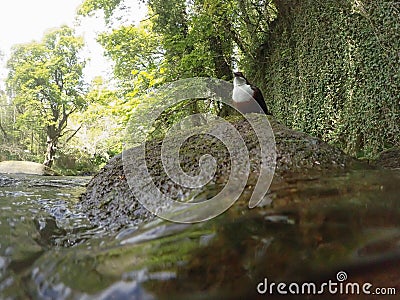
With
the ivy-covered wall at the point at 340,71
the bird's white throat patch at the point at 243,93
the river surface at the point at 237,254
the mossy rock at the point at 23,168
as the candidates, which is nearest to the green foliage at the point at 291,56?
the ivy-covered wall at the point at 340,71

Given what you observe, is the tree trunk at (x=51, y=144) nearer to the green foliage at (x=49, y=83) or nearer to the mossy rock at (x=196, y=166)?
the green foliage at (x=49, y=83)

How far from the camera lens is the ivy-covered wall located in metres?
4.66

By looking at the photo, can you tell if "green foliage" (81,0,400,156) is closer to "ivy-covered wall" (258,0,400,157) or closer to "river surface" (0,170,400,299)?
"ivy-covered wall" (258,0,400,157)

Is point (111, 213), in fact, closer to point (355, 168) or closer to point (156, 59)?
point (355, 168)

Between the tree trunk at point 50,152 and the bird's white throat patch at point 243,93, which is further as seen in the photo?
the tree trunk at point 50,152

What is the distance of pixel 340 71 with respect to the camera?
569cm

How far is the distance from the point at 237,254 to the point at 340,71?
17.7 ft

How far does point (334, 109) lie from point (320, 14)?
1.86 metres

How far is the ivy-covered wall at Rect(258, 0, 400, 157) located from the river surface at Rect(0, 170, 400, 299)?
151 inches

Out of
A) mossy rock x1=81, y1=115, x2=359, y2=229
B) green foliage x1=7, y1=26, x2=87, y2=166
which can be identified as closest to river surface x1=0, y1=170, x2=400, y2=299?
mossy rock x1=81, y1=115, x2=359, y2=229

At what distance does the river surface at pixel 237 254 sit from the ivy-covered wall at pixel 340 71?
3.85 meters

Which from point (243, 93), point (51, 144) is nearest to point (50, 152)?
point (51, 144)

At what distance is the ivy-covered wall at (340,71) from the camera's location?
4660 mm

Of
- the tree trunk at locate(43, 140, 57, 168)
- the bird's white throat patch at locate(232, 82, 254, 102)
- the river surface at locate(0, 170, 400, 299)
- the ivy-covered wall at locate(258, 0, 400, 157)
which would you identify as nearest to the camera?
the river surface at locate(0, 170, 400, 299)
